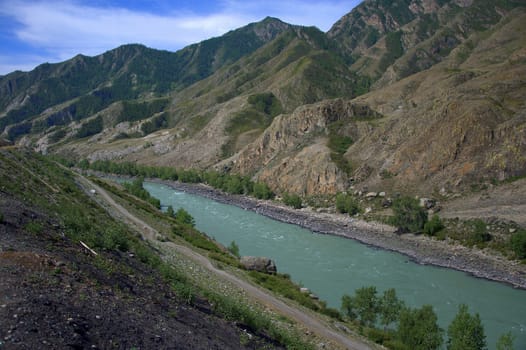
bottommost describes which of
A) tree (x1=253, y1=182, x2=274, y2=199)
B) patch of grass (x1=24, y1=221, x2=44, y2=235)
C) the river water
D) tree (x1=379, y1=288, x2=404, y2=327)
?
the river water

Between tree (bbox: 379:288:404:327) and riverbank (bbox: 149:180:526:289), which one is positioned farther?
riverbank (bbox: 149:180:526:289)

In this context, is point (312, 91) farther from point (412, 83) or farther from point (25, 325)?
point (25, 325)

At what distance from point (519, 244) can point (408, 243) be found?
1433 cm

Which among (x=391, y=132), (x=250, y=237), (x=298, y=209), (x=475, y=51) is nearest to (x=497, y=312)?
(x=250, y=237)

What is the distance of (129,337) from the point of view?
11422 mm

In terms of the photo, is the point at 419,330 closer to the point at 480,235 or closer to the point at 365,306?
the point at 365,306

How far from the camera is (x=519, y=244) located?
5016cm

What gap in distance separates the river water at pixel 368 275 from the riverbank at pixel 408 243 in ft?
5.95

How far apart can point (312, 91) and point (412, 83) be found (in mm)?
53236

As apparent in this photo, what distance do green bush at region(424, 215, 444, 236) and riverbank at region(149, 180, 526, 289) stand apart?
1.10 m

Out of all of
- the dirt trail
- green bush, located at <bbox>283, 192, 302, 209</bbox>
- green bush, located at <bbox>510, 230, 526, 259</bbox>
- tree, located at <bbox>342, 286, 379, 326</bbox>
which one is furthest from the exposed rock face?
the dirt trail

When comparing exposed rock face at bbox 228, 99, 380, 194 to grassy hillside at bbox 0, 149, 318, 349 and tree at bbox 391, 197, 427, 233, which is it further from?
grassy hillside at bbox 0, 149, 318, 349

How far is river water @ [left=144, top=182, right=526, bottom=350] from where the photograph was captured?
38094 millimetres

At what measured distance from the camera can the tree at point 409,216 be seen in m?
63.1
